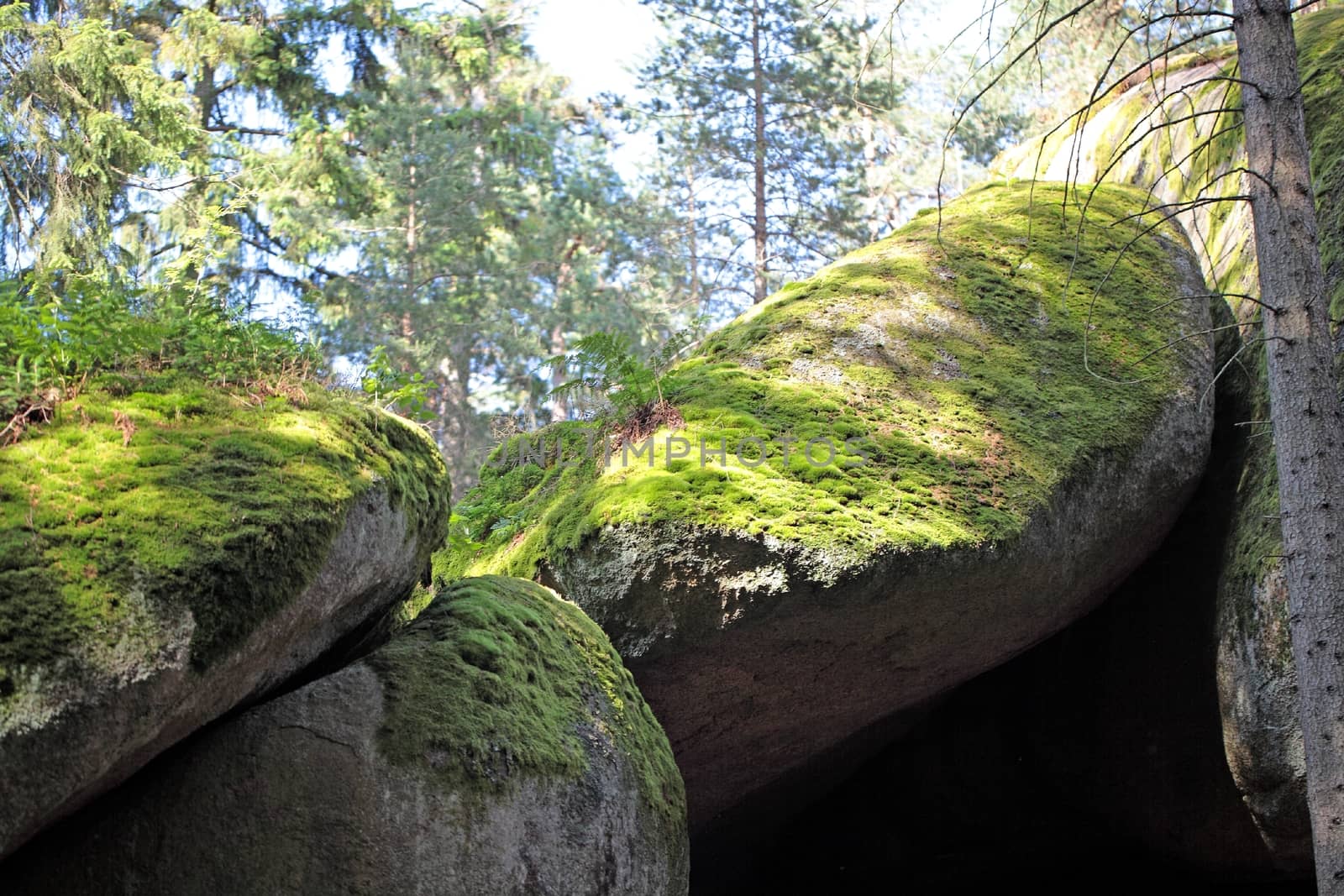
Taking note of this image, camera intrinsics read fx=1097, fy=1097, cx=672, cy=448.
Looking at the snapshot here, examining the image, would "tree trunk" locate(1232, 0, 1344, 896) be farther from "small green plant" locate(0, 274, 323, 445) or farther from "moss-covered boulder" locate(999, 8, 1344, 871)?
"small green plant" locate(0, 274, 323, 445)

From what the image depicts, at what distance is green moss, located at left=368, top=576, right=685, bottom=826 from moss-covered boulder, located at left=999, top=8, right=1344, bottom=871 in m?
2.84

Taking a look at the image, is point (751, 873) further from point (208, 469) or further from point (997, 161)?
point (997, 161)

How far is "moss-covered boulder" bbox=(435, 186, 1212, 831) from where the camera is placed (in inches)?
202

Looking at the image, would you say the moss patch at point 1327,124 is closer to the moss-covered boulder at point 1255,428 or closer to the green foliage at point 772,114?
the moss-covered boulder at point 1255,428

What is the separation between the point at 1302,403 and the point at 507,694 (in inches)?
147

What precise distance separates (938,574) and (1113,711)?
2864 millimetres

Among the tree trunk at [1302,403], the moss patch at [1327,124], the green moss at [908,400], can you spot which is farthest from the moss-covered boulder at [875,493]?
the moss patch at [1327,124]

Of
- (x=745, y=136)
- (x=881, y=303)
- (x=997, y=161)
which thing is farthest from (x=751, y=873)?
(x=745, y=136)

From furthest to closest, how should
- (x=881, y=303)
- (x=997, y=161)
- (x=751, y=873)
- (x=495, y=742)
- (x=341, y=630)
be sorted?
(x=997, y=161) → (x=751, y=873) → (x=881, y=303) → (x=341, y=630) → (x=495, y=742)

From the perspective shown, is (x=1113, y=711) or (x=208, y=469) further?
(x=1113, y=711)

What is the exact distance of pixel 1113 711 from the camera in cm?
725

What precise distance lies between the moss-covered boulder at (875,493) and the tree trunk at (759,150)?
40.9 ft

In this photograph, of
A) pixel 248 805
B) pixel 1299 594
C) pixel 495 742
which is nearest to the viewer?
pixel 248 805

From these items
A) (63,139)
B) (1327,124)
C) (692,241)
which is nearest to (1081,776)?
(1327,124)
